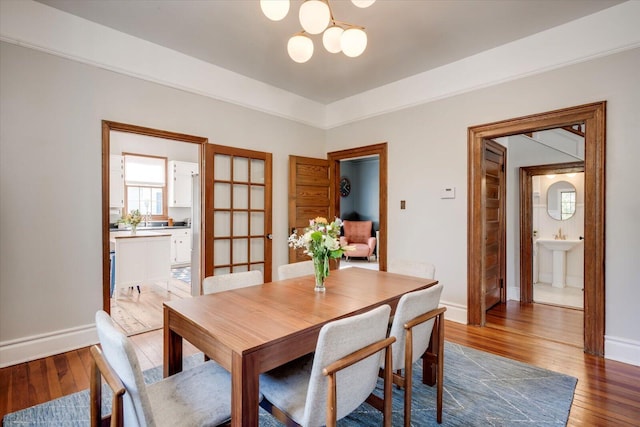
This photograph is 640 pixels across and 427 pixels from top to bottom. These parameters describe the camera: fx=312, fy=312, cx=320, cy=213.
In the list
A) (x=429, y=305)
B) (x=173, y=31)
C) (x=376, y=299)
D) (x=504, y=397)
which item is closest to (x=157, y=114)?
(x=173, y=31)

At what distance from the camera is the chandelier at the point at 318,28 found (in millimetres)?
1729

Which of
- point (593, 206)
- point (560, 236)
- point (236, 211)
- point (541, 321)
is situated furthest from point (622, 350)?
point (236, 211)

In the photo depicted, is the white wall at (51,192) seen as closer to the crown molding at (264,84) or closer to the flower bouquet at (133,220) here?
the crown molding at (264,84)

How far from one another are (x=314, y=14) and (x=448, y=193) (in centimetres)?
252

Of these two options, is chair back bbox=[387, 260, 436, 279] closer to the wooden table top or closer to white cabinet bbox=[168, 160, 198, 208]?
the wooden table top

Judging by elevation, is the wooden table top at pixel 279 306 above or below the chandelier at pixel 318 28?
below

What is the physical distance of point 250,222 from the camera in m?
4.01

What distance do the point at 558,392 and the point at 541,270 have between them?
4.14 m

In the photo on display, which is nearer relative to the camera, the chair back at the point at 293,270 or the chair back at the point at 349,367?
the chair back at the point at 349,367

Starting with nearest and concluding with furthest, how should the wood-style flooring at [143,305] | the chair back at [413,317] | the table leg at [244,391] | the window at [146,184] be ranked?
1. the table leg at [244,391]
2. the chair back at [413,317]
3. the wood-style flooring at [143,305]
4. the window at [146,184]

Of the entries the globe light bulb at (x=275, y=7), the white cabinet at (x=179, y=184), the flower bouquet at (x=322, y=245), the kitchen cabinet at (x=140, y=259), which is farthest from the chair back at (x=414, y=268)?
the white cabinet at (x=179, y=184)

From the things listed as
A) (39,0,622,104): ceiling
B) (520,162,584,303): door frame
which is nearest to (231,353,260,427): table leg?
(39,0,622,104): ceiling

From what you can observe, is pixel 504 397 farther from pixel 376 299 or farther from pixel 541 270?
pixel 541 270

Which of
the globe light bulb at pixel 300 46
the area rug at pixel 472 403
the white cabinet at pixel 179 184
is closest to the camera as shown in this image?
the area rug at pixel 472 403
